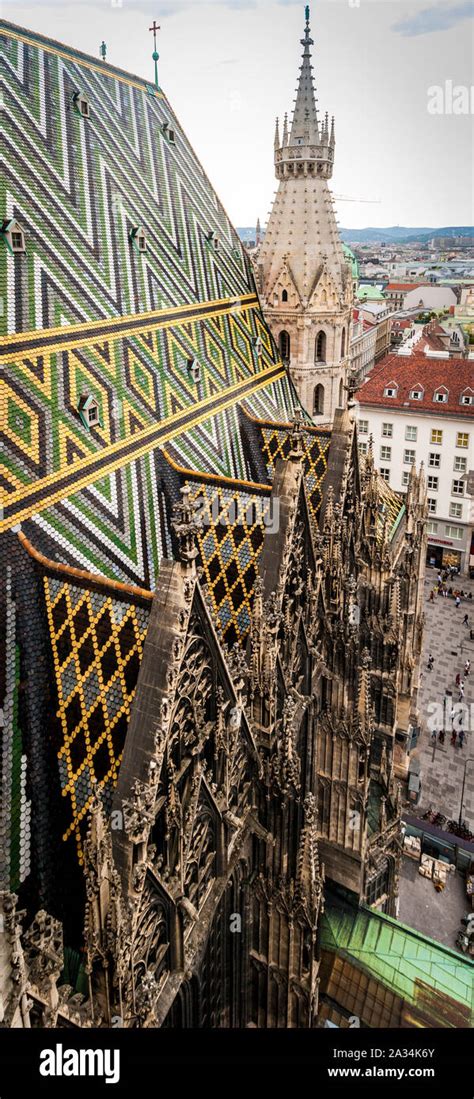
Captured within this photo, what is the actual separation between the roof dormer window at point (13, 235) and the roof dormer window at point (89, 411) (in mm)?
3124

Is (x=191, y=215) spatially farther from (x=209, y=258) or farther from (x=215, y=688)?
(x=215, y=688)

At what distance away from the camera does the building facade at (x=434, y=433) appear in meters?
41.4

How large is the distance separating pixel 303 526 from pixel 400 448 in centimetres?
3467

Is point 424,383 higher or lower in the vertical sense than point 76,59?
lower

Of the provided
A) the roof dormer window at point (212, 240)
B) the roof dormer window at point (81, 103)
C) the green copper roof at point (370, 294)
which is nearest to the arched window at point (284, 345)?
the roof dormer window at point (212, 240)

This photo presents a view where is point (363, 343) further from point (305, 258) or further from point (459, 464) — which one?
point (305, 258)

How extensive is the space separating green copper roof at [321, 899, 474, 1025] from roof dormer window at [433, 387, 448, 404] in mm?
33025

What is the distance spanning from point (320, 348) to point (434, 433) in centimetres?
1651

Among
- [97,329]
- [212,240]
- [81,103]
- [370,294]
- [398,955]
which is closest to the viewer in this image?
[398,955]

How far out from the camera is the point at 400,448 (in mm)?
43969

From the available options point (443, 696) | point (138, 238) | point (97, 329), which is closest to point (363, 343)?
point (443, 696)

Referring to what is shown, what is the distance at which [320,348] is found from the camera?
28.1 meters

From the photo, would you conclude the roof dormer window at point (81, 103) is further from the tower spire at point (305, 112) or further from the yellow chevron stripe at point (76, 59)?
the tower spire at point (305, 112)
